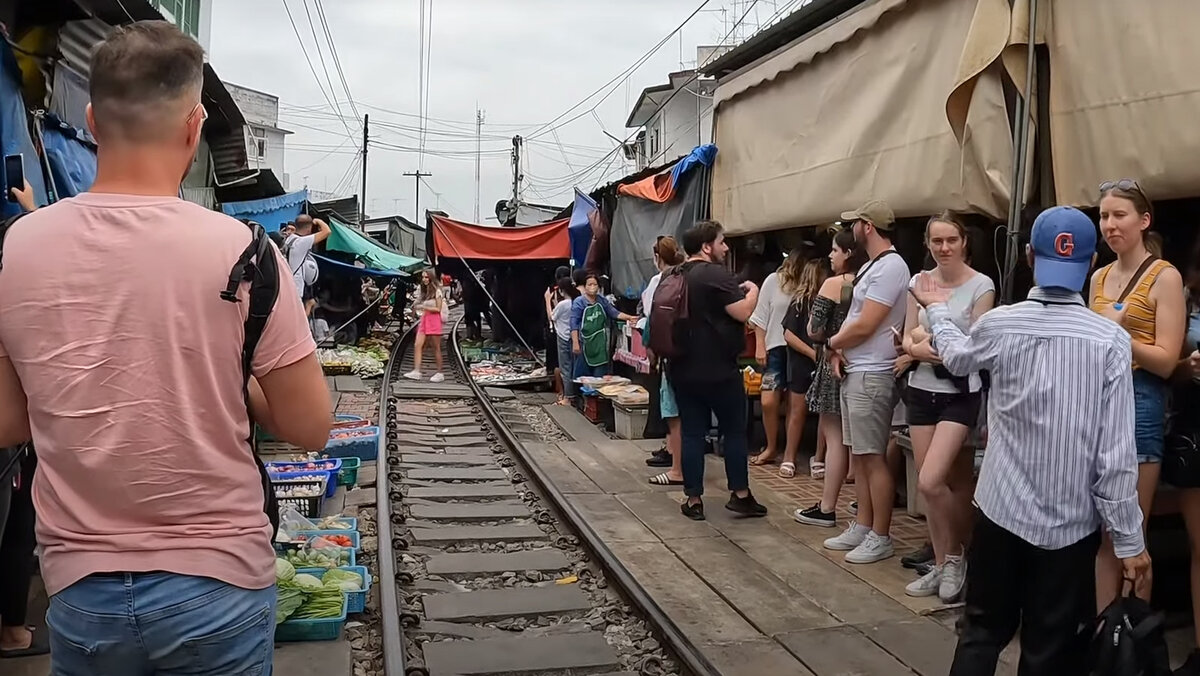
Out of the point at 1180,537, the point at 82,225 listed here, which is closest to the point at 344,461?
the point at 1180,537

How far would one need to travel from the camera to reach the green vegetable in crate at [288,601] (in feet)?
14.4

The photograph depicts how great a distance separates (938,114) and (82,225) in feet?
15.4

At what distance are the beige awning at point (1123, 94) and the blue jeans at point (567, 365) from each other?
8.93 meters

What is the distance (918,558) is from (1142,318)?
7.37 feet

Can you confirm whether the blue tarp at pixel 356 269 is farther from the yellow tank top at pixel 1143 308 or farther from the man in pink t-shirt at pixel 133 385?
the man in pink t-shirt at pixel 133 385

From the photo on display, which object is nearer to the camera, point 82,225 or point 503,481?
point 82,225

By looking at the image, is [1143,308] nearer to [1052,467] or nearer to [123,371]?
[1052,467]

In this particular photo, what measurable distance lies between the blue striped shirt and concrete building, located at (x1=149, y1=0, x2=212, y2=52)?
435 inches

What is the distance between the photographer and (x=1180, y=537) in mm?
5254

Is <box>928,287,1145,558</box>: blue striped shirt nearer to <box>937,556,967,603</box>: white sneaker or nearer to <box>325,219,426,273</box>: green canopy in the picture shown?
<box>937,556,967,603</box>: white sneaker

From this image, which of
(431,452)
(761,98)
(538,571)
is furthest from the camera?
(431,452)

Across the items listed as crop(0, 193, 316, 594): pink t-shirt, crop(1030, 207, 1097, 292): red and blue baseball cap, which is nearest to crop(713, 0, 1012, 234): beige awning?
crop(1030, 207, 1097, 292): red and blue baseball cap

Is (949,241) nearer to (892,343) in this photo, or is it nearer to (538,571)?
(892,343)

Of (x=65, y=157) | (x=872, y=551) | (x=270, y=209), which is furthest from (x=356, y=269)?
(x=872, y=551)
